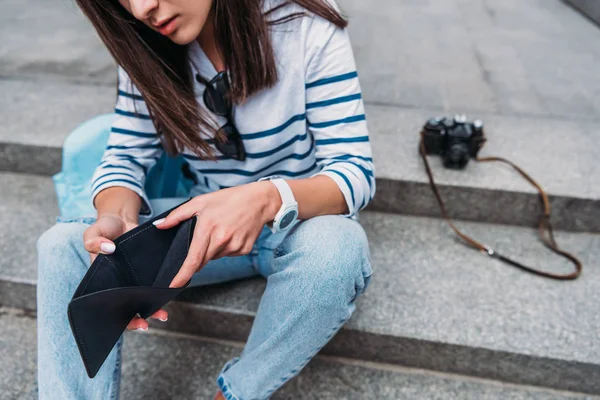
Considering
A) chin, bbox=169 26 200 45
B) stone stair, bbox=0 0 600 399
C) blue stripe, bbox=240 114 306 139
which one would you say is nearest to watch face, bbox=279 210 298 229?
blue stripe, bbox=240 114 306 139

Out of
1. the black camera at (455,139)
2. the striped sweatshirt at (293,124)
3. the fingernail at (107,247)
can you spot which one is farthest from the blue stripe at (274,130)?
the black camera at (455,139)

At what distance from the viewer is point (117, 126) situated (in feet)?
3.68

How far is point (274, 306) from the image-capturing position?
948 mm

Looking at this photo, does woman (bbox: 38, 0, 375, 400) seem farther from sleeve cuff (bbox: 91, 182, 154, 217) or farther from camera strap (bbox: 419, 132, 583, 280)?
camera strap (bbox: 419, 132, 583, 280)

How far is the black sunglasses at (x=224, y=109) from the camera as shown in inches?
39.3

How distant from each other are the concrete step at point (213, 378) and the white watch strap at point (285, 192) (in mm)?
647

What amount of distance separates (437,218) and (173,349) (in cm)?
96

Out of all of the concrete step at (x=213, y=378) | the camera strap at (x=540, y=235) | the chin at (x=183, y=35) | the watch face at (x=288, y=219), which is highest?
the chin at (x=183, y=35)

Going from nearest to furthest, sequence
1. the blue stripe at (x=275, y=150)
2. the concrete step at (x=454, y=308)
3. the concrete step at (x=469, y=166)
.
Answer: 1. the blue stripe at (x=275, y=150)
2. the concrete step at (x=454, y=308)
3. the concrete step at (x=469, y=166)

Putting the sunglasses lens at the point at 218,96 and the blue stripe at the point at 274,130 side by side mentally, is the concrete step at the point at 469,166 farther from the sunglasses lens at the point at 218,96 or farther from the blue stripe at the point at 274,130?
the sunglasses lens at the point at 218,96

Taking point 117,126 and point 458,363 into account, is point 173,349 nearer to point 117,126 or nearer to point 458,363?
point 117,126

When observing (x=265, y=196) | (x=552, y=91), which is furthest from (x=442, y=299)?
(x=552, y=91)

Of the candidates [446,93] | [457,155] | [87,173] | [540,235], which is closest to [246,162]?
[87,173]

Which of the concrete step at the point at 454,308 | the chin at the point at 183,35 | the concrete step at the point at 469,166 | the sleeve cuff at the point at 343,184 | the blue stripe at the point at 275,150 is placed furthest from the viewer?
the concrete step at the point at 469,166
